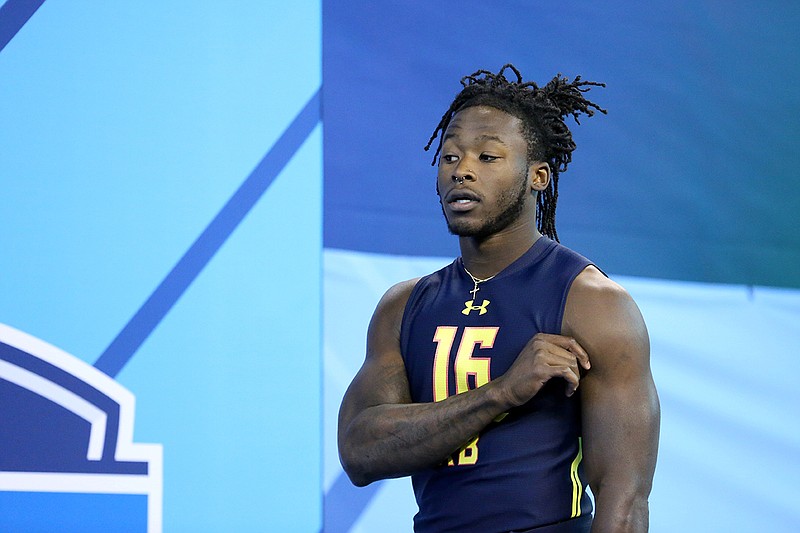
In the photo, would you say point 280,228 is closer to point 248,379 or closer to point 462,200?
point 248,379

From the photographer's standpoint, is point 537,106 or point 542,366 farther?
point 537,106

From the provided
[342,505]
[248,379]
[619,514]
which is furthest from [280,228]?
[619,514]

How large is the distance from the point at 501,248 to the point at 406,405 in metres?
0.32

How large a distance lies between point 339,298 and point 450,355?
95 cm

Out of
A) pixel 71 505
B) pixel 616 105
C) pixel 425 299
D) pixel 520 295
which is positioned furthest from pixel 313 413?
pixel 616 105

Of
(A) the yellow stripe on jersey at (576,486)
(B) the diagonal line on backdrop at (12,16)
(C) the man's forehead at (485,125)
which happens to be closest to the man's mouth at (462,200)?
(C) the man's forehead at (485,125)

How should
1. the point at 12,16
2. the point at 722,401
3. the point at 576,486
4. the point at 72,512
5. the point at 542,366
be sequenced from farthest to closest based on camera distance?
the point at 722,401 < the point at 12,16 < the point at 72,512 < the point at 576,486 < the point at 542,366

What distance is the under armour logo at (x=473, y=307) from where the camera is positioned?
1.68 metres

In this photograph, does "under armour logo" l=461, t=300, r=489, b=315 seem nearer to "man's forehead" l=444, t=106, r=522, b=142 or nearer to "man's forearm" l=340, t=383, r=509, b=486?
"man's forearm" l=340, t=383, r=509, b=486

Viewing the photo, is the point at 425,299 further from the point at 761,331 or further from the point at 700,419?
the point at 761,331

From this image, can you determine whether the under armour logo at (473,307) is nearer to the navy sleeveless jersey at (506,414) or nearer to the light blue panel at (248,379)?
the navy sleeveless jersey at (506,414)

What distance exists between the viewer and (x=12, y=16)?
8.07 feet

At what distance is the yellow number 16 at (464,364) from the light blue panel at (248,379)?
908mm

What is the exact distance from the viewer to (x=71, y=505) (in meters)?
2.36
